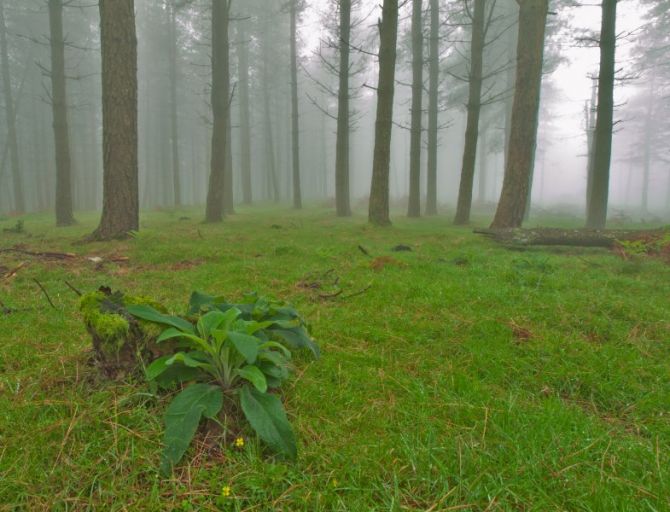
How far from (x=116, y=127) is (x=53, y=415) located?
7534mm

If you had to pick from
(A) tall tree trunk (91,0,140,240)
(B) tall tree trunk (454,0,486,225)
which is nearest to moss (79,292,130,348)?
(A) tall tree trunk (91,0,140,240)

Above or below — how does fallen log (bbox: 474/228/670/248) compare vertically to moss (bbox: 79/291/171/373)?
above

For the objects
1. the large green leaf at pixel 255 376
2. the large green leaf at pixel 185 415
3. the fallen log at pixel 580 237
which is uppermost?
the fallen log at pixel 580 237

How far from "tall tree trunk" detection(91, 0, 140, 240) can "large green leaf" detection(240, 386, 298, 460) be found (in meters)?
7.44

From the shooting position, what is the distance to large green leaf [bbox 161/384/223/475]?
57.9 inches

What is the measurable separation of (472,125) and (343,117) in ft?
17.7

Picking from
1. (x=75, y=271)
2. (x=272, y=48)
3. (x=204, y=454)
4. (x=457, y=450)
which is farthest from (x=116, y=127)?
(x=272, y=48)

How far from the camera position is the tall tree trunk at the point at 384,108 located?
33.7ft

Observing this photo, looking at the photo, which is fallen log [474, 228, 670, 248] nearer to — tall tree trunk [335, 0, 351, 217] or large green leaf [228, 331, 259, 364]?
large green leaf [228, 331, 259, 364]

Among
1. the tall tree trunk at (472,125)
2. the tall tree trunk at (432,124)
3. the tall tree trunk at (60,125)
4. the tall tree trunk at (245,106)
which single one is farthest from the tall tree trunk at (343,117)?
the tall tree trunk at (245,106)

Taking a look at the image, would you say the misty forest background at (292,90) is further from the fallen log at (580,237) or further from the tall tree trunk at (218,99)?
the fallen log at (580,237)

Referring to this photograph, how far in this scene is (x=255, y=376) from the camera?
5.49 feet

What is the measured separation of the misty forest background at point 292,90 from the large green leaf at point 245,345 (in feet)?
24.6

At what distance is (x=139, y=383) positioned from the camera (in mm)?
1915
